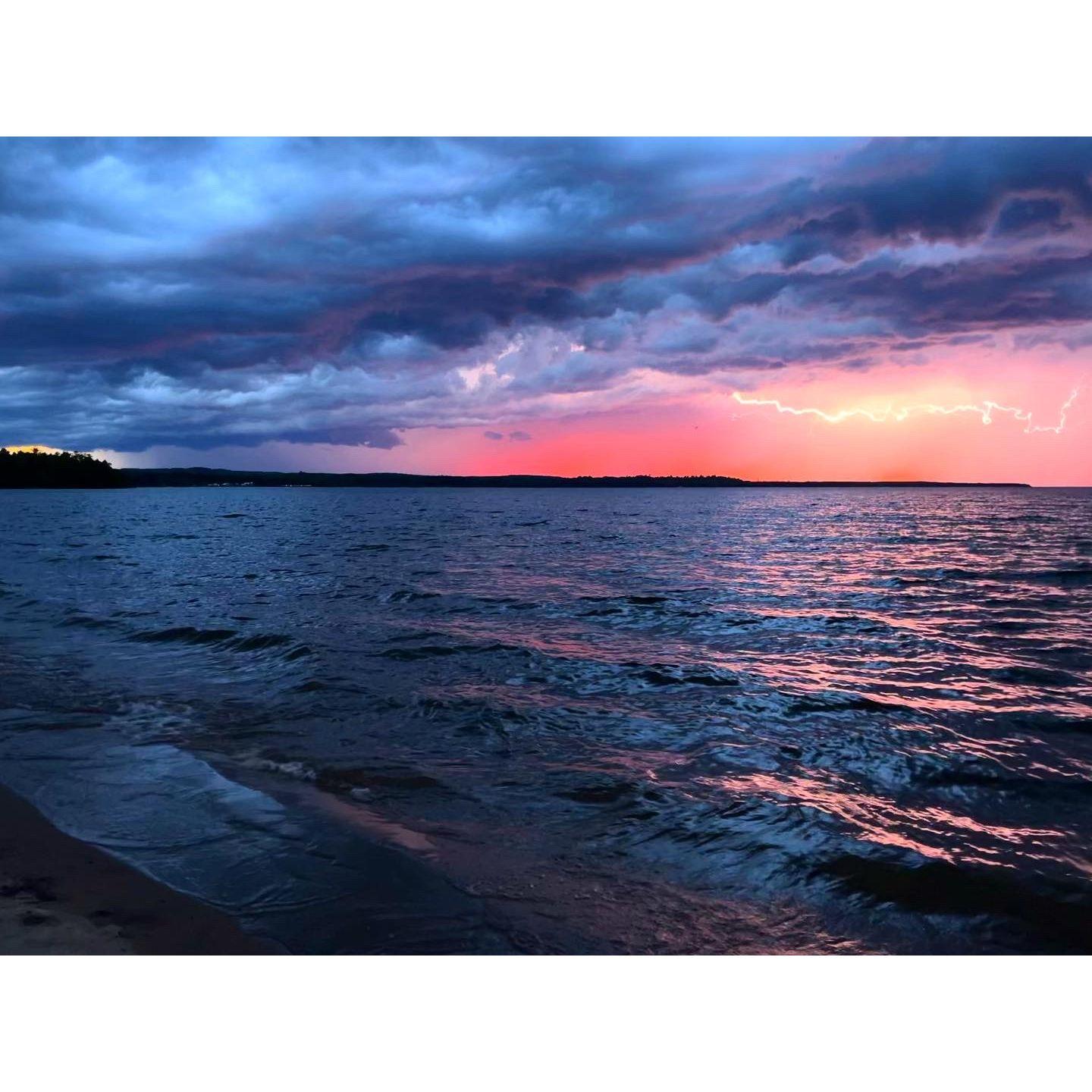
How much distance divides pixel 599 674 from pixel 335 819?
5.96m

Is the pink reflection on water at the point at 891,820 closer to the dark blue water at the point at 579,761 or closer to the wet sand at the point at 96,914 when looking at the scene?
the dark blue water at the point at 579,761

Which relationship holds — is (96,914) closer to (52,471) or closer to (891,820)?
(891,820)

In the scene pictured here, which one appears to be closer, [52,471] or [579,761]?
[579,761]

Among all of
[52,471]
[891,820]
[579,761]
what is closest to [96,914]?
[579,761]

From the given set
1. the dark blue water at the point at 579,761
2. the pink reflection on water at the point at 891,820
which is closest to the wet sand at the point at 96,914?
the dark blue water at the point at 579,761

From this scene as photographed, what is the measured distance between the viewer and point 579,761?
803 centimetres

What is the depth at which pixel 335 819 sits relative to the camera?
6367 mm

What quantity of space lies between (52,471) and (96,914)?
161791mm

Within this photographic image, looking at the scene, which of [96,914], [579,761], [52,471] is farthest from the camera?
[52,471]

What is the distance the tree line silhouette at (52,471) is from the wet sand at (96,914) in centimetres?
14239
